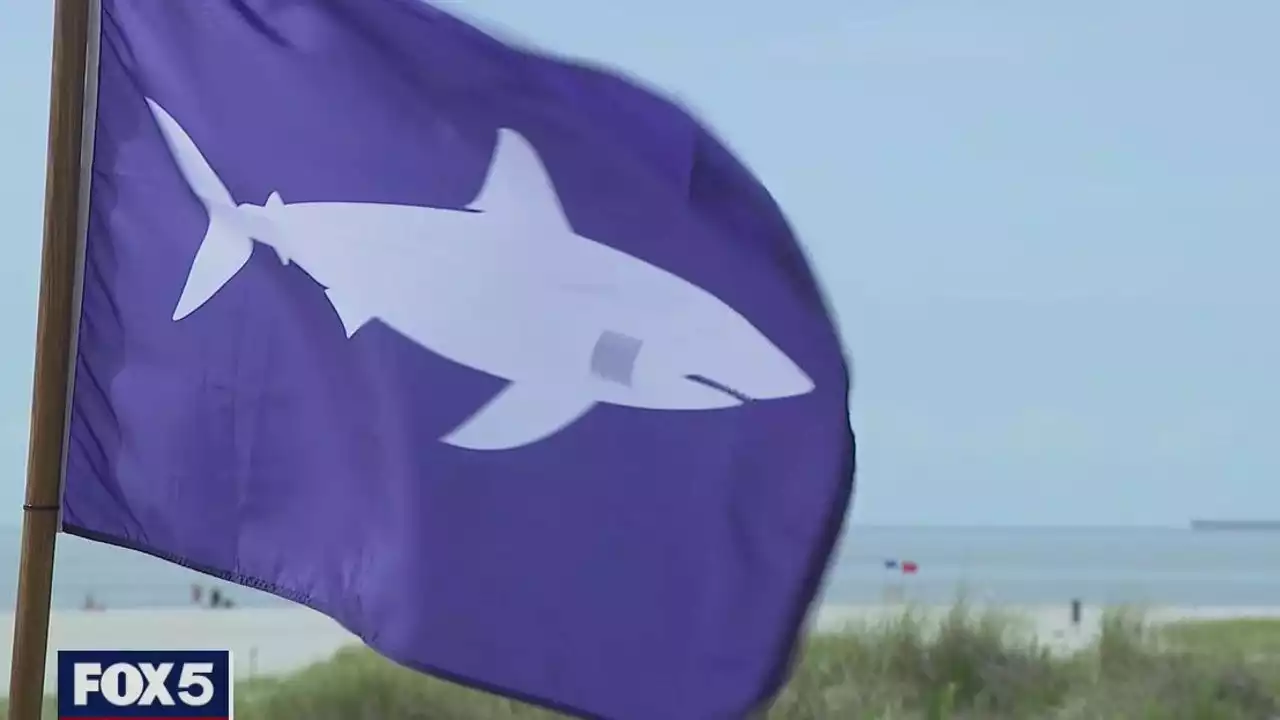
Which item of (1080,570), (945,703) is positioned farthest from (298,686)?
(1080,570)

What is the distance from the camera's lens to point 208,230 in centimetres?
348

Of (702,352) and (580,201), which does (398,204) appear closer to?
(580,201)

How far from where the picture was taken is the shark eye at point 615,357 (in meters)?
3.57

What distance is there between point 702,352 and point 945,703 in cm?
499

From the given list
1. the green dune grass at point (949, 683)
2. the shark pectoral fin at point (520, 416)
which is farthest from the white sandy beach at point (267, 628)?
the shark pectoral fin at point (520, 416)

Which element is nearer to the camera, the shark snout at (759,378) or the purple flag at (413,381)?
the purple flag at (413,381)

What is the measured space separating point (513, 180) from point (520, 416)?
0.43m

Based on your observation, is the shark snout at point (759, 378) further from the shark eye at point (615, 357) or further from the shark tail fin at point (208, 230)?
the shark tail fin at point (208, 230)

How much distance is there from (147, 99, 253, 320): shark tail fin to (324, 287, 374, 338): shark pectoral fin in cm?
17

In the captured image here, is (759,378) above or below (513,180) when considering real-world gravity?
below

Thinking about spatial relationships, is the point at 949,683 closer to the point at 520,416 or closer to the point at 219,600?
the point at 520,416

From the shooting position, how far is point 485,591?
3.46 metres

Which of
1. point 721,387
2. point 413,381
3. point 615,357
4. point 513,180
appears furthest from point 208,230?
point 721,387

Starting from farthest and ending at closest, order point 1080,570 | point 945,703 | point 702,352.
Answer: point 1080,570
point 945,703
point 702,352
